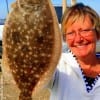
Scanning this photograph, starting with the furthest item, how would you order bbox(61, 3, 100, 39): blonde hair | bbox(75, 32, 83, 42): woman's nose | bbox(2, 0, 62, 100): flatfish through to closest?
bbox(61, 3, 100, 39): blonde hair < bbox(75, 32, 83, 42): woman's nose < bbox(2, 0, 62, 100): flatfish

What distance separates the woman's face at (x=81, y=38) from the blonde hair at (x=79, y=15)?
0.04 meters

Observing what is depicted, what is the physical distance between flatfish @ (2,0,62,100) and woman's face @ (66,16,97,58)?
53cm

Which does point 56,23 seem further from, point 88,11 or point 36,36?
point 88,11

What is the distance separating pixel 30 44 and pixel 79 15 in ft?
2.45

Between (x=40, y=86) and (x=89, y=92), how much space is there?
0.66 m

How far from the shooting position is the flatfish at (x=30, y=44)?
94.4 inches

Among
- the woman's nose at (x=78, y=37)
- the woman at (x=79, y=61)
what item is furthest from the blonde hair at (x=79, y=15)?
the woman's nose at (x=78, y=37)

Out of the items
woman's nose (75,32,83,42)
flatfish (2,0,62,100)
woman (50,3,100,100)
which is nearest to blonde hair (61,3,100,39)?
woman (50,3,100,100)

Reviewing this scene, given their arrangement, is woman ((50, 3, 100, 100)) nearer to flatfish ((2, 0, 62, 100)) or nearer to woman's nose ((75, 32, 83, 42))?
woman's nose ((75, 32, 83, 42))

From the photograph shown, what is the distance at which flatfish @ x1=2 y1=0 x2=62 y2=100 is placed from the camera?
2.40 m

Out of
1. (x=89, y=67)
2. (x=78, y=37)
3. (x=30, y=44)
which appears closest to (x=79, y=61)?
(x=89, y=67)

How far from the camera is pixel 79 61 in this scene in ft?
10.3

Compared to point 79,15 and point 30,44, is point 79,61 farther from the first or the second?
point 30,44

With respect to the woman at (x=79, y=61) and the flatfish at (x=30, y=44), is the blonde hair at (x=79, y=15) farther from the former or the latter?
the flatfish at (x=30, y=44)
